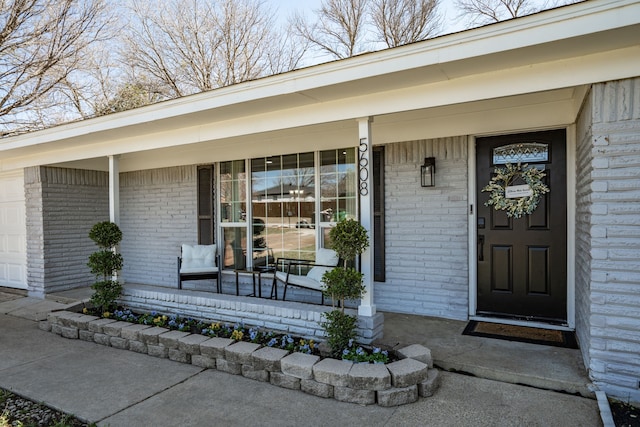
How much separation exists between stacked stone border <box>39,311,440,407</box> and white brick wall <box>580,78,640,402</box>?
117 centimetres

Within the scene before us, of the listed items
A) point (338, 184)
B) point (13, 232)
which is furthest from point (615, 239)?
point (13, 232)

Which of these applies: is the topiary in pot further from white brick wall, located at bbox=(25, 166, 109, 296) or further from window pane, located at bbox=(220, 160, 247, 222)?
white brick wall, located at bbox=(25, 166, 109, 296)

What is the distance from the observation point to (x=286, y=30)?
13.0 meters

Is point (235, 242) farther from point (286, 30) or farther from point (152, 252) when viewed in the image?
Result: point (286, 30)

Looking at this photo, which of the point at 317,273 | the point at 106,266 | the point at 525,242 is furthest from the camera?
the point at 106,266

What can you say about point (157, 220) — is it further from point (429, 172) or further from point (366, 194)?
point (429, 172)

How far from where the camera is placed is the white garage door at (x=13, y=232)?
6.70m

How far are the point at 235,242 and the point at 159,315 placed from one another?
5.47 feet

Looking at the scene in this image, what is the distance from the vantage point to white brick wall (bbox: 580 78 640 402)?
260 centimetres

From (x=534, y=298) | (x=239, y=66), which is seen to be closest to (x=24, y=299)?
(x=534, y=298)

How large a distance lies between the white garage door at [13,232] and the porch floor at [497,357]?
635 centimetres

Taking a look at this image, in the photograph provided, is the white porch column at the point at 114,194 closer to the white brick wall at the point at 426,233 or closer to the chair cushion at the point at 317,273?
the chair cushion at the point at 317,273

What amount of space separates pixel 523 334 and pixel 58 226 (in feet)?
22.4

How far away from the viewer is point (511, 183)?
13.6 feet
